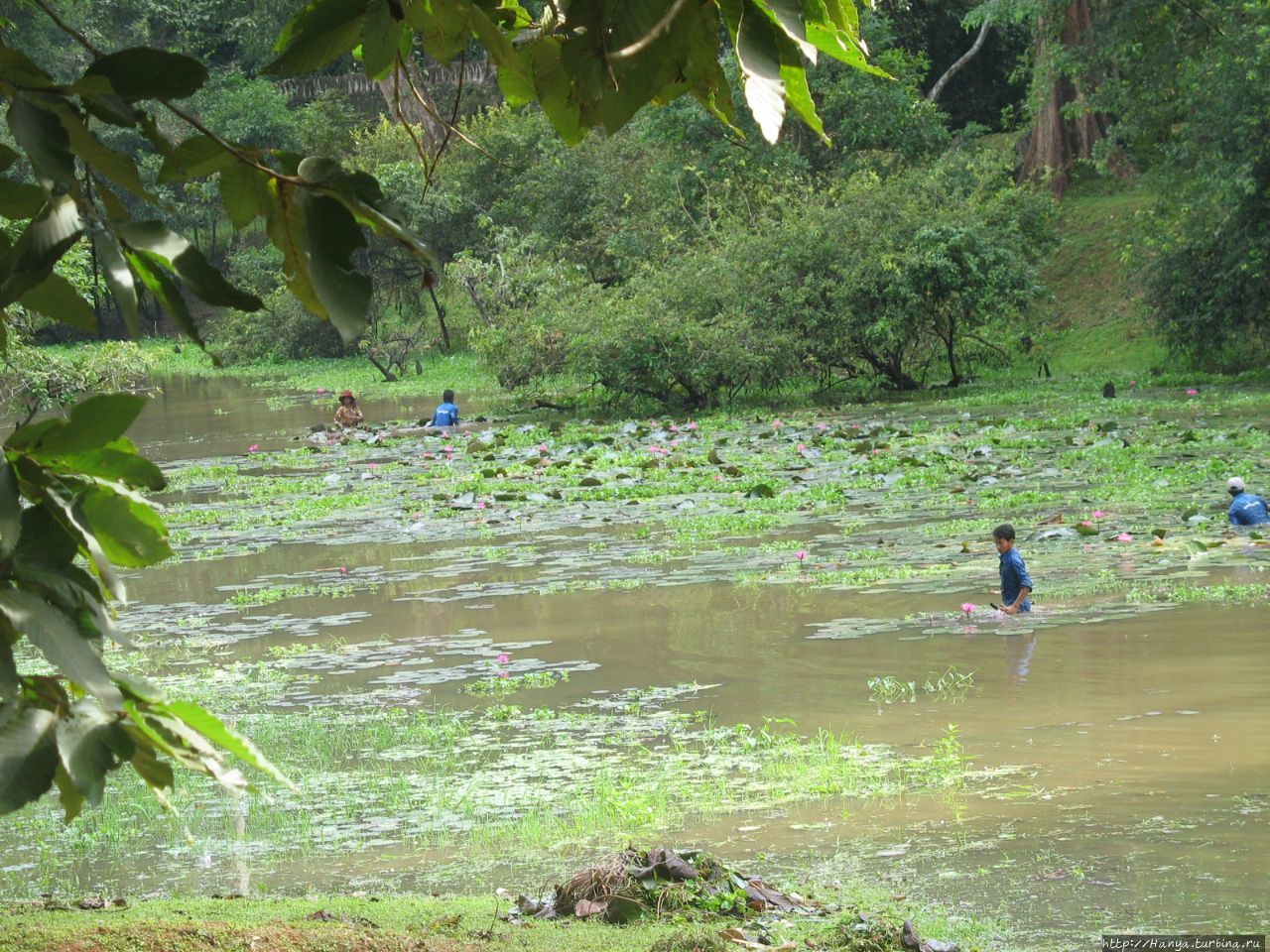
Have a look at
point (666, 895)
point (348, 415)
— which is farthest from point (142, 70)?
point (348, 415)

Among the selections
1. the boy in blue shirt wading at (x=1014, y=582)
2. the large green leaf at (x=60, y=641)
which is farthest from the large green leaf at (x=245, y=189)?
the boy in blue shirt wading at (x=1014, y=582)

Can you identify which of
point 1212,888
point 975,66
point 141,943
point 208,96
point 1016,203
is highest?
point 208,96

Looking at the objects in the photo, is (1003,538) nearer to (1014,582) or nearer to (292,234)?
(1014,582)

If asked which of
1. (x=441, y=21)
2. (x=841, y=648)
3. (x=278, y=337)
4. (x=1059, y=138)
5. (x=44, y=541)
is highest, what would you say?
(x=1059, y=138)

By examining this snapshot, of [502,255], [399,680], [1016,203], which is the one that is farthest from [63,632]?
[502,255]

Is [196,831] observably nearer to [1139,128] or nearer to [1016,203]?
[1139,128]

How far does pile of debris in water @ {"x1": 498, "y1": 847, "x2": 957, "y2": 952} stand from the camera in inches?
178

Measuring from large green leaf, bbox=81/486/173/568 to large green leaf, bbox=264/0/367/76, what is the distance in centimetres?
57

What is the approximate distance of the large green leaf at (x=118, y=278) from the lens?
1.55m

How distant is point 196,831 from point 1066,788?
3.51 m

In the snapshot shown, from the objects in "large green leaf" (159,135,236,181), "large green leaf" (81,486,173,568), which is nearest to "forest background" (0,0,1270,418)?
"large green leaf" (159,135,236,181)

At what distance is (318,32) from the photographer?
192cm

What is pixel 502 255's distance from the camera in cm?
2906

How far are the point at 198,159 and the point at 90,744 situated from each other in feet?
2.60
